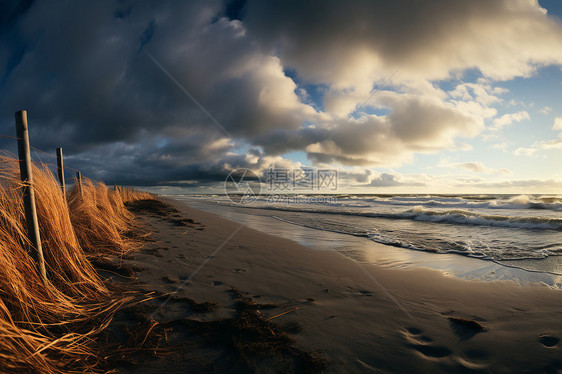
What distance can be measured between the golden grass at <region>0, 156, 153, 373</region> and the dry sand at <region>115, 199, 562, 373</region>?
1.50ft

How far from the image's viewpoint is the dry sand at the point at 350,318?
1859 mm

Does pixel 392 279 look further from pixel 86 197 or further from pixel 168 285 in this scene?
pixel 86 197

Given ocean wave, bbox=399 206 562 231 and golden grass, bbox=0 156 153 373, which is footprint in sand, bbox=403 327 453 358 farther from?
ocean wave, bbox=399 206 562 231

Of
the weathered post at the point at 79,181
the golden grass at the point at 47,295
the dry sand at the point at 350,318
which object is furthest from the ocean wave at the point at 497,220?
the weathered post at the point at 79,181

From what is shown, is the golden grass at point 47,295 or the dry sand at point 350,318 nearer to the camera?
the golden grass at point 47,295

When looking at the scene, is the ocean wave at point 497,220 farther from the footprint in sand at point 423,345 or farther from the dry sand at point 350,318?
the footprint in sand at point 423,345

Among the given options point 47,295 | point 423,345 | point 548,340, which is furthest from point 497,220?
point 47,295

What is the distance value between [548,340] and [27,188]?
5.29 metres

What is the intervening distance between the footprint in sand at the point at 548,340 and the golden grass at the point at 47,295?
3896 mm

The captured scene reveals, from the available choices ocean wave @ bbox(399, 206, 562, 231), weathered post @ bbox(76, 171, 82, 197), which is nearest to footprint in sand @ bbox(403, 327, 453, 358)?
weathered post @ bbox(76, 171, 82, 197)

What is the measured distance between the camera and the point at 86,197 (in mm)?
→ 5105

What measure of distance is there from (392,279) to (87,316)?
419cm

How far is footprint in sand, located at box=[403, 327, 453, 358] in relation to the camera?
79.7 inches

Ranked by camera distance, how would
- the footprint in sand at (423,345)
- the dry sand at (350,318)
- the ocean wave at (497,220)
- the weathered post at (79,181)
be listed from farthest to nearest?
the ocean wave at (497,220) < the weathered post at (79,181) < the footprint in sand at (423,345) < the dry sand at (350,318)
